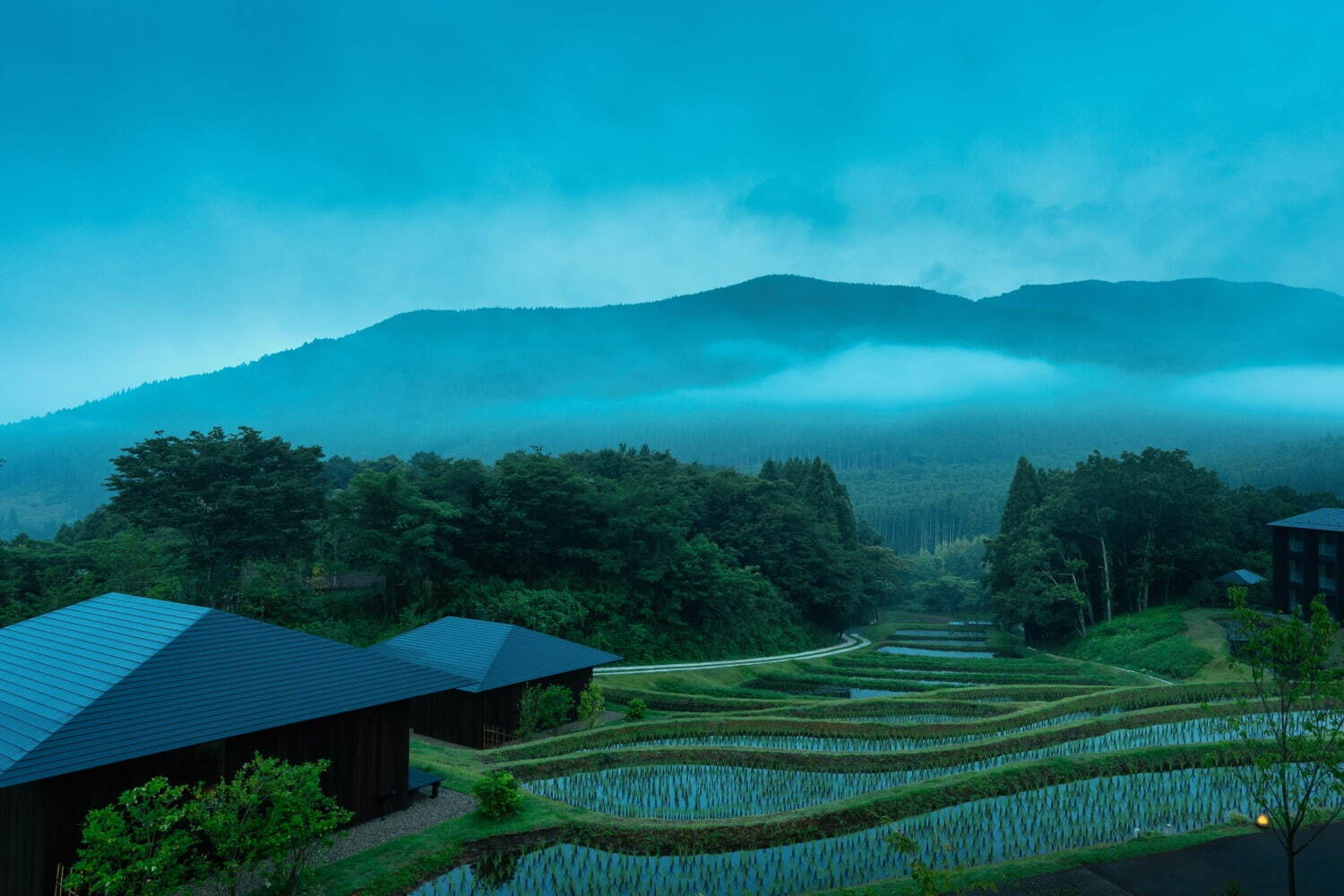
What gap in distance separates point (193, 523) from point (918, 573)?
7900 centimetres

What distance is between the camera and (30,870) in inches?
378

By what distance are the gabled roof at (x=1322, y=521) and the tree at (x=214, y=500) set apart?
48.1 meters

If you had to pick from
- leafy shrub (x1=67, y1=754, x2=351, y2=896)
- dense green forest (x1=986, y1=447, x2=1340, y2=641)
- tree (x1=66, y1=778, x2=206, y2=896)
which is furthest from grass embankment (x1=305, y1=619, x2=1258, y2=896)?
dense green forest (x1=986, y1=447, x2=1340, y2=641)

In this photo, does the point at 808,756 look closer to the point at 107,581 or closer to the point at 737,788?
the point at 737,788

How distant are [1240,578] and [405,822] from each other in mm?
44651

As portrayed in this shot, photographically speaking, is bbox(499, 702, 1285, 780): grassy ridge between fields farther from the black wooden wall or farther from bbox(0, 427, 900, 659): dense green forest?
bbox(0, 427, 900, 659): dense green forest

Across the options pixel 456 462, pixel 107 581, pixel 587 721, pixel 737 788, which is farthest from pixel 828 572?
pixel 107 581

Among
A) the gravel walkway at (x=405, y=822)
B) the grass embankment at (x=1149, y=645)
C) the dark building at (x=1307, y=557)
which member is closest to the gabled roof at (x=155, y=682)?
the gravel walkway at (x=405, y=822)

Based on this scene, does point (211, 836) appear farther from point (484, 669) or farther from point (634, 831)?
point (484, 669)

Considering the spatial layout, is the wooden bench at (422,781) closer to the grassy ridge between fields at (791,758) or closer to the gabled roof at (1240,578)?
the grassy ridge between fields at (791,758)

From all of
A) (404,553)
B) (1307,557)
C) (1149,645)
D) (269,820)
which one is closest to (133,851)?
(269,820)

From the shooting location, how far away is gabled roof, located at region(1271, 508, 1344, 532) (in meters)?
35.1

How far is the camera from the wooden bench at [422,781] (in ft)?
46.3

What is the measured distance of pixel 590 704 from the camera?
22.5 metres
